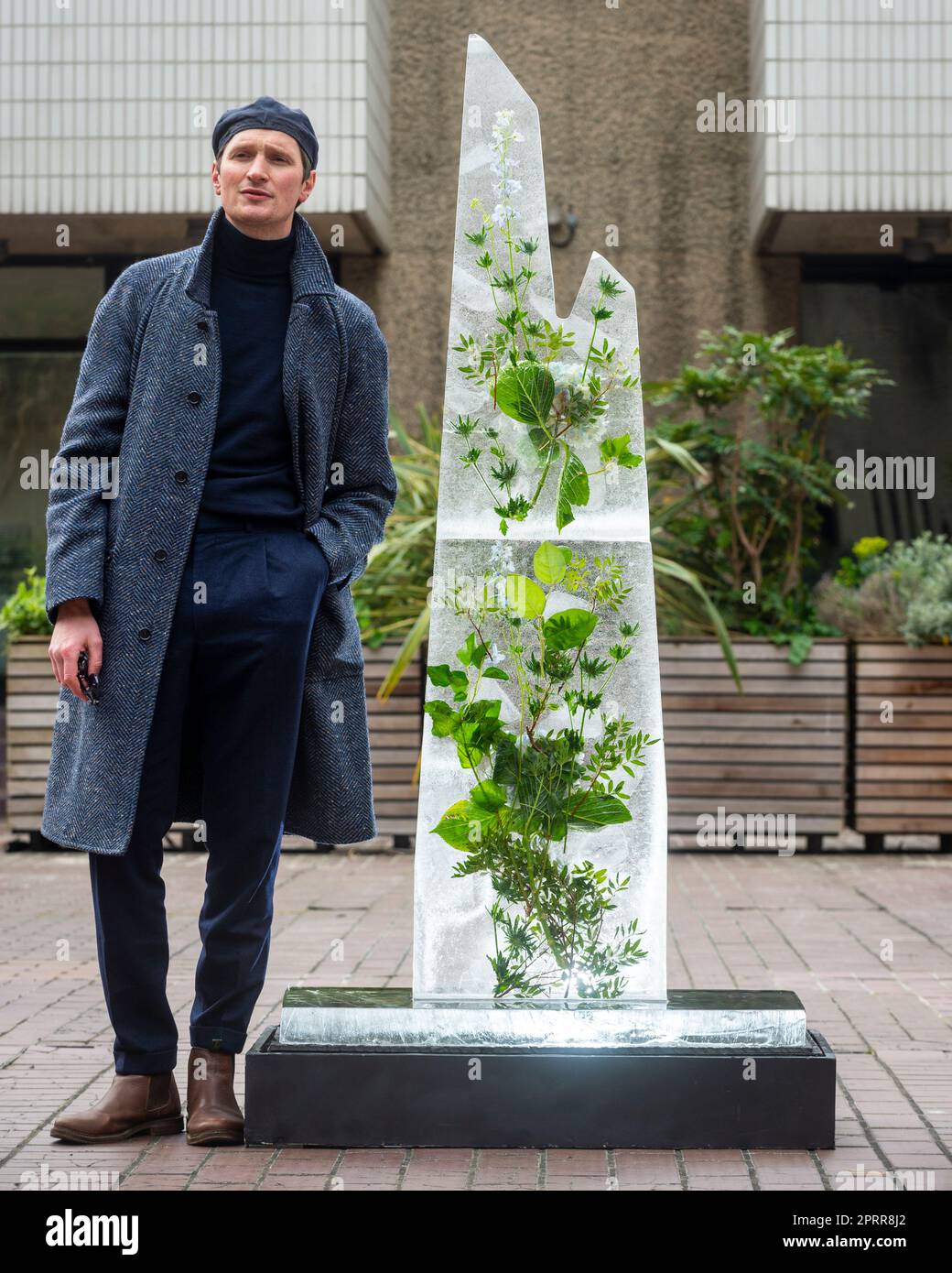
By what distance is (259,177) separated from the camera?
3.23 meters

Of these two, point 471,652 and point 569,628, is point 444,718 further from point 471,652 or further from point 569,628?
point 569,628

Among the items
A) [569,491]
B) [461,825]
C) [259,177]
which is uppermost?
[259,177]

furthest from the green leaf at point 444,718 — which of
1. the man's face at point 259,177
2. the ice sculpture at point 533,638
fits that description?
the man's face at point 259,177

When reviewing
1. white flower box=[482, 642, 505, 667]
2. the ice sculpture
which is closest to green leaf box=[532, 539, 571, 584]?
the ice sculpture

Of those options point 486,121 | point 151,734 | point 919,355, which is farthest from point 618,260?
point 151,734

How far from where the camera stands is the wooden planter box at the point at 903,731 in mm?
8070

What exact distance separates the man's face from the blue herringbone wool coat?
0.08 m

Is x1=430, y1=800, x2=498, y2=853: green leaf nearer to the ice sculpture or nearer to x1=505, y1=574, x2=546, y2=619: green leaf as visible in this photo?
the ice sculpture

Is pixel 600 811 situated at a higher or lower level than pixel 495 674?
lower

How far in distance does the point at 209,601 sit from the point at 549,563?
720 millimetres

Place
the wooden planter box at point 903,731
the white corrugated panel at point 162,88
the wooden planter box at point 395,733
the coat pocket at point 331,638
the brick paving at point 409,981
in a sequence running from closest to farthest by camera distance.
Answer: the brick paving at point 409,981 < the coat pocket at point 331,638 < the wooden planter box at point 903,731 < the wooden planter box at point 395,733 < the white corrugated panel at point 162,88

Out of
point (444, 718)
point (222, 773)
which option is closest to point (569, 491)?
point (444, 718)

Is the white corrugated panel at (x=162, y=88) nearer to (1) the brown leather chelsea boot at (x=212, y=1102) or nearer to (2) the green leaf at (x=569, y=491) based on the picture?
(2) the green leaf at (x=569, y=491)

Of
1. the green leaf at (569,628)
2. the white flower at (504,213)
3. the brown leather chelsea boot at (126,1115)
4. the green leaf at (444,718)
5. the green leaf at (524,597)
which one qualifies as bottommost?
Result: the brown leather chelsea boot at (126,1115)
